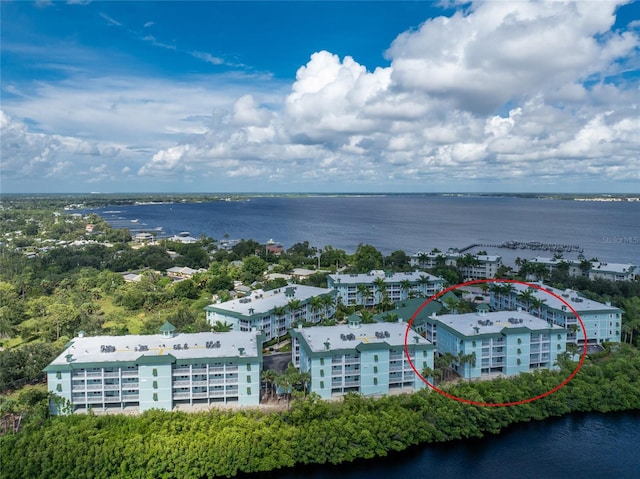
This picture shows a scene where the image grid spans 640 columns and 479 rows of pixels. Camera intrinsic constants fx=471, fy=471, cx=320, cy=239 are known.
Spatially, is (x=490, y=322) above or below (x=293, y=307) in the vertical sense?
above

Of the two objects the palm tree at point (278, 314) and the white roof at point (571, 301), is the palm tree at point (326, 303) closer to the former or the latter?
the palm tree at point (278, 314)

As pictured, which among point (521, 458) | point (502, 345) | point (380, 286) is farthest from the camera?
point (380, 286)

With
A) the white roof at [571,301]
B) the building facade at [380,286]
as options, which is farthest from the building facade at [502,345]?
the building facade at [380,286]

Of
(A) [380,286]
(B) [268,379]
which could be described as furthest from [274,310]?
(A) [380,286]

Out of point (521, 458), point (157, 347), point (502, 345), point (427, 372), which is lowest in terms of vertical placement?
point (521, 458)

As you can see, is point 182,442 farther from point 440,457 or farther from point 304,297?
point 304,297

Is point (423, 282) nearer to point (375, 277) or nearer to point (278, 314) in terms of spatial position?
point (375, 277)

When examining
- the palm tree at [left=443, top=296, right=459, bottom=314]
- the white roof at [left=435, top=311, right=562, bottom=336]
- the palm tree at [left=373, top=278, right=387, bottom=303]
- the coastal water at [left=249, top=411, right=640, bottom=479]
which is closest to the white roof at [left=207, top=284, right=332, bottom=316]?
the palm tree at [left=373, top=278, right=387, bottom=303]
